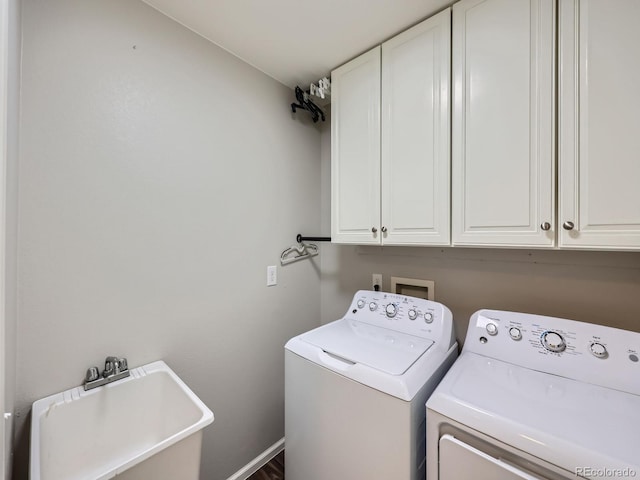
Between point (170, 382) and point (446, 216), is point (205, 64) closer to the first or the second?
point (446, 216)

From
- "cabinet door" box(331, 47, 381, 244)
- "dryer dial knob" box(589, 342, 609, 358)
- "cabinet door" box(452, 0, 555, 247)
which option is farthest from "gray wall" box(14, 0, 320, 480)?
"dryer dial knob" box(589, 342, 609, 358)

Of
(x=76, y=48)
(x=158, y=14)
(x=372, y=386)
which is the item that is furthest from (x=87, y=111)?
(x=372, y=386)

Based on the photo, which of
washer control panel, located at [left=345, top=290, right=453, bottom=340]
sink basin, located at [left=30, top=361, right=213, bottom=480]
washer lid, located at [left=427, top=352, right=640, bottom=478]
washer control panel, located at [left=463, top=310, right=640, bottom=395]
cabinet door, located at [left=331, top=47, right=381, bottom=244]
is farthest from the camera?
cabinet door, located at [left=331, top=47, right=381, bottom=244]

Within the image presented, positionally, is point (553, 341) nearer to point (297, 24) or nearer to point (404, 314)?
point (404, 314)

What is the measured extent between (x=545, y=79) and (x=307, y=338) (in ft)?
4.70

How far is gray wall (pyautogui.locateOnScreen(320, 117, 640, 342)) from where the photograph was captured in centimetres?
109

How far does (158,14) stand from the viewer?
4.01 feet

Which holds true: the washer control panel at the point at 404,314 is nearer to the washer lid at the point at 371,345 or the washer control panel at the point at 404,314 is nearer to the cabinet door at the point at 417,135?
the washer lid at the point at 371,345

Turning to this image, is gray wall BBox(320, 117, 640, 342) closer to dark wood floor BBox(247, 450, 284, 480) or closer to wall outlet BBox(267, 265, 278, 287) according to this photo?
wall outlet BBox(267, 265, 278, 287)

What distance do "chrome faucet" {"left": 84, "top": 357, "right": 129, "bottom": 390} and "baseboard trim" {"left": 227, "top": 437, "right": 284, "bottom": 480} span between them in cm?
96

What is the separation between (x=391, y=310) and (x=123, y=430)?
4.19 feet

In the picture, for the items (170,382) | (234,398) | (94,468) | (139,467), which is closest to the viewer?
(139,467)

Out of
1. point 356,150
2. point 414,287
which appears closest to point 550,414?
point 414,287

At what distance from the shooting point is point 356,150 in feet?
4.95
